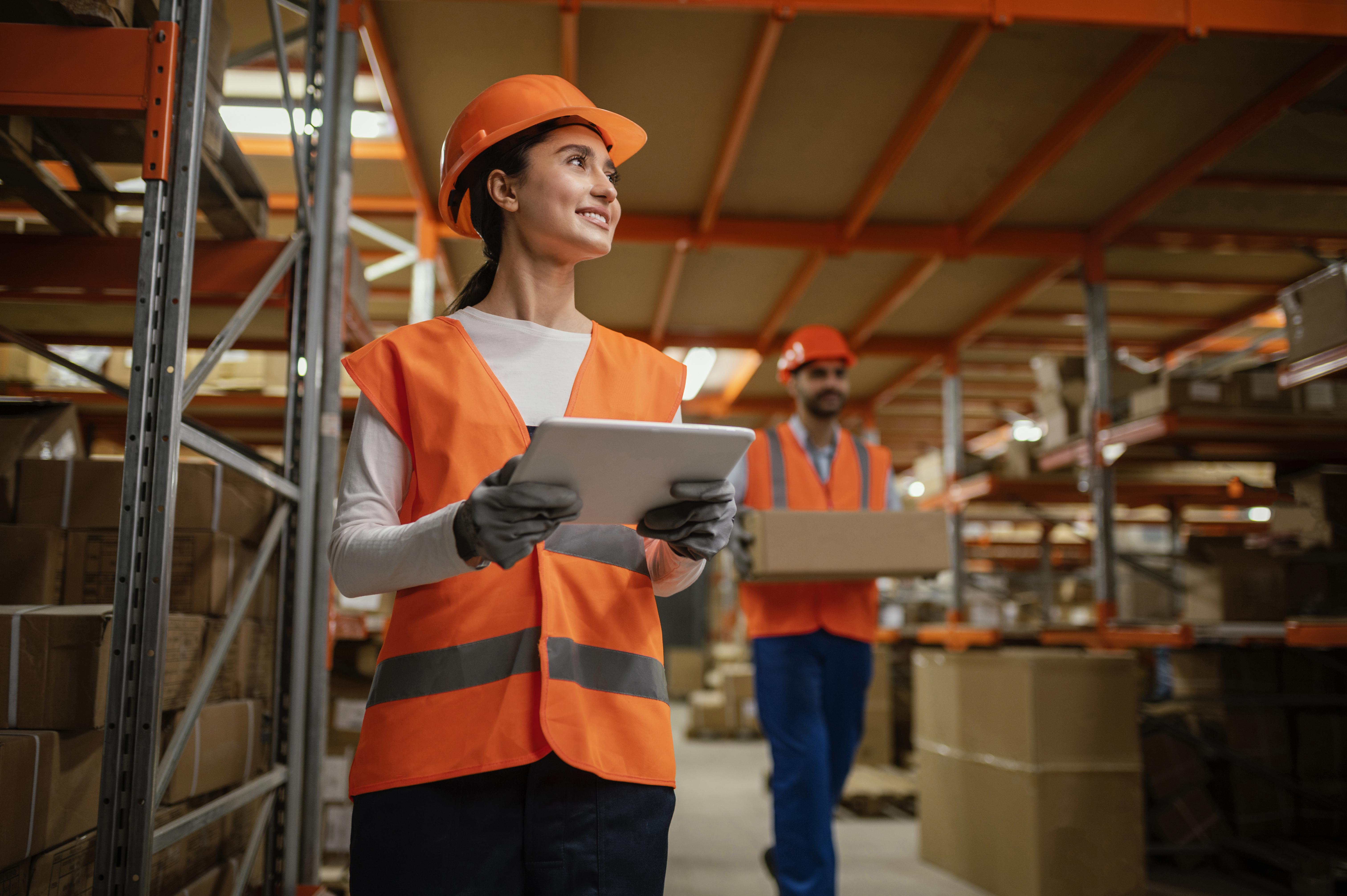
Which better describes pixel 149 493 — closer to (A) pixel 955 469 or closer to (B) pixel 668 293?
(B) pixel 668 293

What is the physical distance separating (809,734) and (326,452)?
2130 mm

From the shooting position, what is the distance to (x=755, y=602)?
379 centimetres

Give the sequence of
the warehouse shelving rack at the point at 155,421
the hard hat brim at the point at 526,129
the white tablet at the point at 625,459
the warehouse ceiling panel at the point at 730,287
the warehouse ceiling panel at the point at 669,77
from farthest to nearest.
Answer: the warehouse ceiling panel at the point at 730,287 < the warehouse ceiling panel at the point at 669,77 < the warehouse shelving rack at the point at 155,421 < the hard hat brim at the point at 526,129 < the white tablet at the point at 625,459

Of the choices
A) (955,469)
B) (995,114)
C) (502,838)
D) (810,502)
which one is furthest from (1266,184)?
(502,838)

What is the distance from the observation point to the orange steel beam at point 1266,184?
6344mm

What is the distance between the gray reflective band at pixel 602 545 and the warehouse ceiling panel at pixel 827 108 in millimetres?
4815

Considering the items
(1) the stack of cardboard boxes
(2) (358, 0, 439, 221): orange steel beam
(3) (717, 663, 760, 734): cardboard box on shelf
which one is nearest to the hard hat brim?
(1) the stack of cardboard boxes

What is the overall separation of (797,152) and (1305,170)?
3399 millimetres

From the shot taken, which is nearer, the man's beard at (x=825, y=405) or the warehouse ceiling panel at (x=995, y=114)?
the man's beard at (x=825, y=405)

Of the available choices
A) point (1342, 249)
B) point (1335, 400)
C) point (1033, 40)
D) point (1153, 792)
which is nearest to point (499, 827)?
A: point (1153, 792)

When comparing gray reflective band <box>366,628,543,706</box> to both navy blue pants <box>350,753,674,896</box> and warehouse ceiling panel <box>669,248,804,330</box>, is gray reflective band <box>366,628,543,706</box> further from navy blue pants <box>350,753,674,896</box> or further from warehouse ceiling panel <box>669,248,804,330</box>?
warehouse ceiling panel <box>669,248,804,330</box>

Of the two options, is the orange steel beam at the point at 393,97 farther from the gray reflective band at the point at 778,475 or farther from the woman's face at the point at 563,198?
the woman's face at the point at 563,198

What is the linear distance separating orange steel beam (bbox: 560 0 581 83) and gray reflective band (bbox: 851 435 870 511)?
8.14 ft

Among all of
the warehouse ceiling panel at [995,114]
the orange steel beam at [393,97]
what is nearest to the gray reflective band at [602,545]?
the orange steel beam at [393,97]
